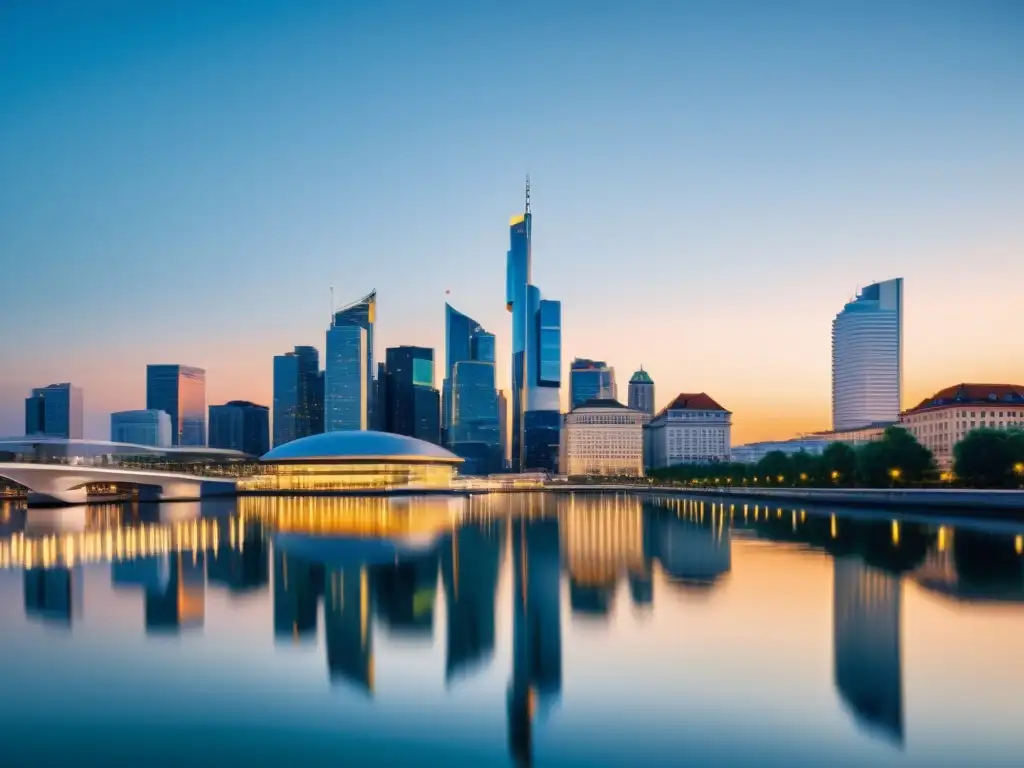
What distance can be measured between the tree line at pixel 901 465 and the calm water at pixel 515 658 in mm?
34484

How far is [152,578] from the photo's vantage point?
27.8 metres

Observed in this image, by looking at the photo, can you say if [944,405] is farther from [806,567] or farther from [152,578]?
[152,578]

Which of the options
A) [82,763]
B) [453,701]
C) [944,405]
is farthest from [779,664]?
[944,405]

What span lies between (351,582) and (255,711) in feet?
42.7

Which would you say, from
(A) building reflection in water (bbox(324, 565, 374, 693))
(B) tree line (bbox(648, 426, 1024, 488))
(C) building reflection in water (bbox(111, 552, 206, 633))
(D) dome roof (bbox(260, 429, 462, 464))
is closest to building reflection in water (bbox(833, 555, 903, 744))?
(A) building reflection in water (bbox(324, 565, 374, 693))

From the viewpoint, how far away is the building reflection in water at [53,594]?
72.8 ft

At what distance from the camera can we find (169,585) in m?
26.5

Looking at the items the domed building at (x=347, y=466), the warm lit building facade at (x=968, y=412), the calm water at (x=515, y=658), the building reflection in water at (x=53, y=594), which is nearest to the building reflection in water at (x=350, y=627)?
the calm water at (x=515, y=658)

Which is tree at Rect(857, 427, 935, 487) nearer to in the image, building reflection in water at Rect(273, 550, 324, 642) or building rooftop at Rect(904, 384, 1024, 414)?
building rooftop at Rect(904, 384, 1024, 414)

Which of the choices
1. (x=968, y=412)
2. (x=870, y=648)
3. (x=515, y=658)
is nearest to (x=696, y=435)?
(x=968, y=412)

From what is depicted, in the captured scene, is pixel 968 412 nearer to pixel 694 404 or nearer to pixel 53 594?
pixel 694 404

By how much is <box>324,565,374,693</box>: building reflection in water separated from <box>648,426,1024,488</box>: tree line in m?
55.1

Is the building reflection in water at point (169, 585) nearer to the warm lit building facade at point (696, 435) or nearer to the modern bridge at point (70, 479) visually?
the modern bridge at point (70, 479)

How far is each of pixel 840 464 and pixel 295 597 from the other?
75368mm
